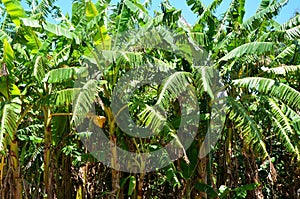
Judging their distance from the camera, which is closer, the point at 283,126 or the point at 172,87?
the point at 172,87

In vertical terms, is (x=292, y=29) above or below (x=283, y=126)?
above

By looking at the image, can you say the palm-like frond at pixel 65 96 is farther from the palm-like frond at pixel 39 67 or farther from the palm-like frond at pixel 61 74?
the palm-like frond at pixel 39 67

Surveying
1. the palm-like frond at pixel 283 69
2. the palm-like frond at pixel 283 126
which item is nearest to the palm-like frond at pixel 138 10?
the palm-like frond at pixel 283 69

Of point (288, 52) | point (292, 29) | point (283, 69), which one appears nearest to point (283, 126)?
point (283, 69)

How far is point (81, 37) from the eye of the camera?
14.0 feet

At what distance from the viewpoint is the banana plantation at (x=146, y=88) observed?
4.30 m

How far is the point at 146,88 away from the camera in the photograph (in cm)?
Result: 566

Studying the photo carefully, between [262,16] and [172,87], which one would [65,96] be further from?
[262,16]

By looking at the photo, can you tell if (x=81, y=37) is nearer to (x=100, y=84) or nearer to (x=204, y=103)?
(x=100, y=84)

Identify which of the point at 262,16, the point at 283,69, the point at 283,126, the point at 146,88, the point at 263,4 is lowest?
the point at 283,126

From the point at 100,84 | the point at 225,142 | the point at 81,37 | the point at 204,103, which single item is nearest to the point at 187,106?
the point at 204,103

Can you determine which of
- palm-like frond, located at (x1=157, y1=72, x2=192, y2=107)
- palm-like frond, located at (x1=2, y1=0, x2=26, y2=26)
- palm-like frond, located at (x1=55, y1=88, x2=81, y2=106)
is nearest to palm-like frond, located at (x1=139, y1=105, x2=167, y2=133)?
palm-like frond, located at (x1=157, y1=72, x2=192, y2=107)

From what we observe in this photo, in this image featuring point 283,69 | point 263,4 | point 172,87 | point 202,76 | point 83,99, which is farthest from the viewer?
point 263,4

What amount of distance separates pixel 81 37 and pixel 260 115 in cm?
243
